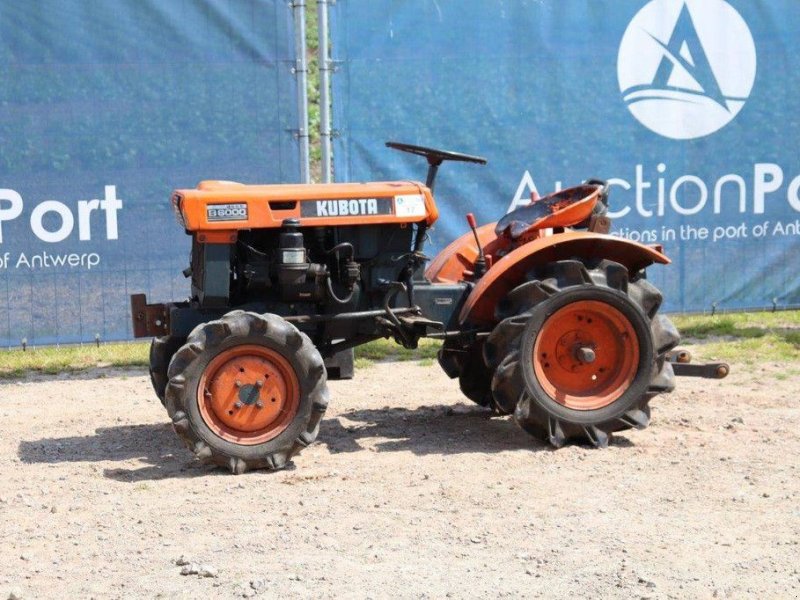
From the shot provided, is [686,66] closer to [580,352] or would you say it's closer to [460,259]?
[460,259]

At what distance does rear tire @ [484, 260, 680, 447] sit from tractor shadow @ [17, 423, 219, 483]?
157 cm

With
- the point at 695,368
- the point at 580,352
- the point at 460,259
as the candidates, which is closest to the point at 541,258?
the point at 580,352

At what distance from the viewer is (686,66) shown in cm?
992

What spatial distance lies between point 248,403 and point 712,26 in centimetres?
561

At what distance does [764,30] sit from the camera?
1011 cm

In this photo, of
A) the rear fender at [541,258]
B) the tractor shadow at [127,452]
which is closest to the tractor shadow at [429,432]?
the rear fender at [541,258]

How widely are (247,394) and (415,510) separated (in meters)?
1.19

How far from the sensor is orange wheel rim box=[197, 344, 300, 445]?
20.2 ft

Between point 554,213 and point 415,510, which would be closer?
point 415,510

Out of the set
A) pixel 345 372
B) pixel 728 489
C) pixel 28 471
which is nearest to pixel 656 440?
pixel 728 489

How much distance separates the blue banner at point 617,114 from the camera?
30.9ft

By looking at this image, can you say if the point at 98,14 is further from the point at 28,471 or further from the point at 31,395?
the point at 28,471

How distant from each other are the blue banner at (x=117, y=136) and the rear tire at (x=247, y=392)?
3209 millimetres

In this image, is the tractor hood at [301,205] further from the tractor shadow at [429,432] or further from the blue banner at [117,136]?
the blue banner at [117,136]
